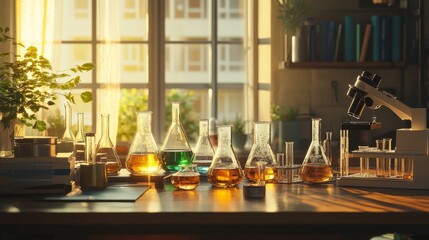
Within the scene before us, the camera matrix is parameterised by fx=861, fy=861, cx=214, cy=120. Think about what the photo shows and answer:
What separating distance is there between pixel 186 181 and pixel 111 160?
0.42 metres

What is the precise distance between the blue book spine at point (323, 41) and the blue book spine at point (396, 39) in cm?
44

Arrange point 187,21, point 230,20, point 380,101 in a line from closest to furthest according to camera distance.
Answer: point 380,101 → point 230,20 → point 187,21

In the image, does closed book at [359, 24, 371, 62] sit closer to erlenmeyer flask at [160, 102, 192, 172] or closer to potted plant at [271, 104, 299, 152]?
potted plant at [271, 104, 299, 152]

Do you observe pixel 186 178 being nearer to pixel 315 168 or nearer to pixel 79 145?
pixel 315 168

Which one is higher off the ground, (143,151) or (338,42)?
(338,42)

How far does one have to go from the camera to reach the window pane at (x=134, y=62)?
596 centimetres

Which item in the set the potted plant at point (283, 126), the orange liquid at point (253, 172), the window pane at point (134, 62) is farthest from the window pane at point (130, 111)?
the orange liquid at point (253, 172)

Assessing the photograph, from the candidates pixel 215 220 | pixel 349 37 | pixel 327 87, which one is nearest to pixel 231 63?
pixel 327 87

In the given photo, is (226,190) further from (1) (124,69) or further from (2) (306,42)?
(1) (124,69)

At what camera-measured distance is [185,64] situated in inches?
263

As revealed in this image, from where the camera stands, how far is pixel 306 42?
18.4ft

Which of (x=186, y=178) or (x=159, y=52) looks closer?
(x=186, y=178)

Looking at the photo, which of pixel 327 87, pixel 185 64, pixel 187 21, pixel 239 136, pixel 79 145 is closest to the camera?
pixel 79 145

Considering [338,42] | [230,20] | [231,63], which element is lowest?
[231,63]
